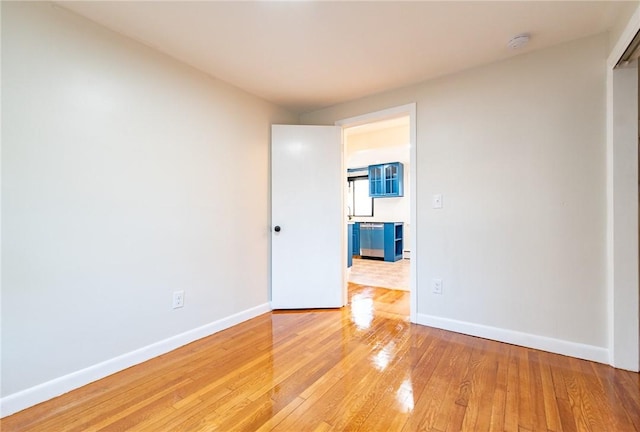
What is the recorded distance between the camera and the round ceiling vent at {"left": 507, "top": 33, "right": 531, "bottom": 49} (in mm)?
1866

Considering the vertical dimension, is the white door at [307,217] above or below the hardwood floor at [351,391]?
above

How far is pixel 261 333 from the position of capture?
239cm

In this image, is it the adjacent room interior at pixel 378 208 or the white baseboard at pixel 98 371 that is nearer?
the white baseboard at pixel 98 371

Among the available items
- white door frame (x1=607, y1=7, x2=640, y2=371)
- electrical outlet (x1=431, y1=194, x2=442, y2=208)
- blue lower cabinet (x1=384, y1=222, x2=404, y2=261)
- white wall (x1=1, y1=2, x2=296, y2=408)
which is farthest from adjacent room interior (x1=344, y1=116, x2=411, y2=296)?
white wall (x1=1, y1=2, x2=296, y2=408)

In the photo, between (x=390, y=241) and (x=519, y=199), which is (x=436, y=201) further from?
(x=390, y=241)

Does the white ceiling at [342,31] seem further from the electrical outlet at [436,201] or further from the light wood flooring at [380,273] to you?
the light wood flooring at [380,273]

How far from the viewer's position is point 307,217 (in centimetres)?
299

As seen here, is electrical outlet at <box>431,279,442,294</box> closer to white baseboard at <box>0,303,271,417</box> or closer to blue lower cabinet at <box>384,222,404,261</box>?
white baseboard at <box>0,303,271,417</box>

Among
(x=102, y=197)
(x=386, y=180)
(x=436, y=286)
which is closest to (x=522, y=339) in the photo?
(x=436, y=286)

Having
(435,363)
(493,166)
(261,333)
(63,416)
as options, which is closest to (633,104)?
(493,166)

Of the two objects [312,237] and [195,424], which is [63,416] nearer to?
[195,424]

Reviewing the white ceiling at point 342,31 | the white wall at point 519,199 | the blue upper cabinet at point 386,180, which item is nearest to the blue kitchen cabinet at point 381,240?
the blue upper cabinet at point 386,180

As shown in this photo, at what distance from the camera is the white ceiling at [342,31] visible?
160 cm

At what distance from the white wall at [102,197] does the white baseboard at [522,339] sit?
1.86m
